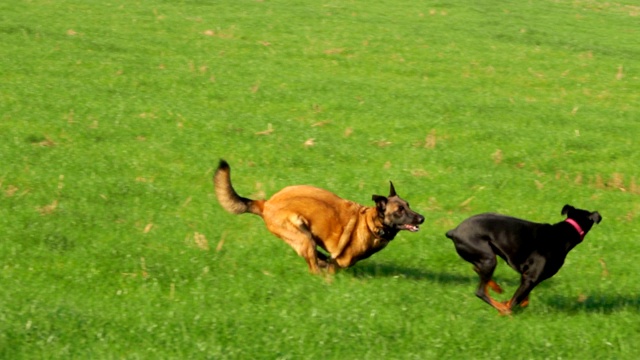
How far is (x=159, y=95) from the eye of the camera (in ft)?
79.9

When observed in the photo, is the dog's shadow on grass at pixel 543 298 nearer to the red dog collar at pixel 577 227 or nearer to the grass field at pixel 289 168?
the grass field at pixel 289 168

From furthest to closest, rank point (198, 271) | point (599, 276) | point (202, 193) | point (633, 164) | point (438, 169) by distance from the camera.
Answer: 1. point (633, 164)
2. point (438, 169)
3. point (202, 193)
4. point (599, 276)
5. point (198, 271)

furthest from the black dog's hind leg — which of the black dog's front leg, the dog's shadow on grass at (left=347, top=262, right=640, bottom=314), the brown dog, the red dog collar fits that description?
the red dog collar

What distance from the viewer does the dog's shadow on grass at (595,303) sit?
1245cm

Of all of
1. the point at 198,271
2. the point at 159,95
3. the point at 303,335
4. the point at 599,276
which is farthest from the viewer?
the point at 159,95

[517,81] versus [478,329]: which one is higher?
[478,329]

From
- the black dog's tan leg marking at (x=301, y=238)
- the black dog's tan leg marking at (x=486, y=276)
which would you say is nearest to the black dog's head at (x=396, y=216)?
the black dog's tan leg marking at (x=301, y=238)

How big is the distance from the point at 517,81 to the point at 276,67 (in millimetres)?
7599

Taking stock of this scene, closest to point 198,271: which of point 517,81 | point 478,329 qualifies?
point 478,329

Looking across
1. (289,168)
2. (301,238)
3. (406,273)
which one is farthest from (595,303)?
(289,168)

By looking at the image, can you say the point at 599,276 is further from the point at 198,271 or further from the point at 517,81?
the point at 517,81

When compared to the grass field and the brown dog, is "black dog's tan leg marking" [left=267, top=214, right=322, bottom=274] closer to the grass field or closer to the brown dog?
the brown dog

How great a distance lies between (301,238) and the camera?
12.9 meters

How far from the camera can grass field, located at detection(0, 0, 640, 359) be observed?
36.5 ft
